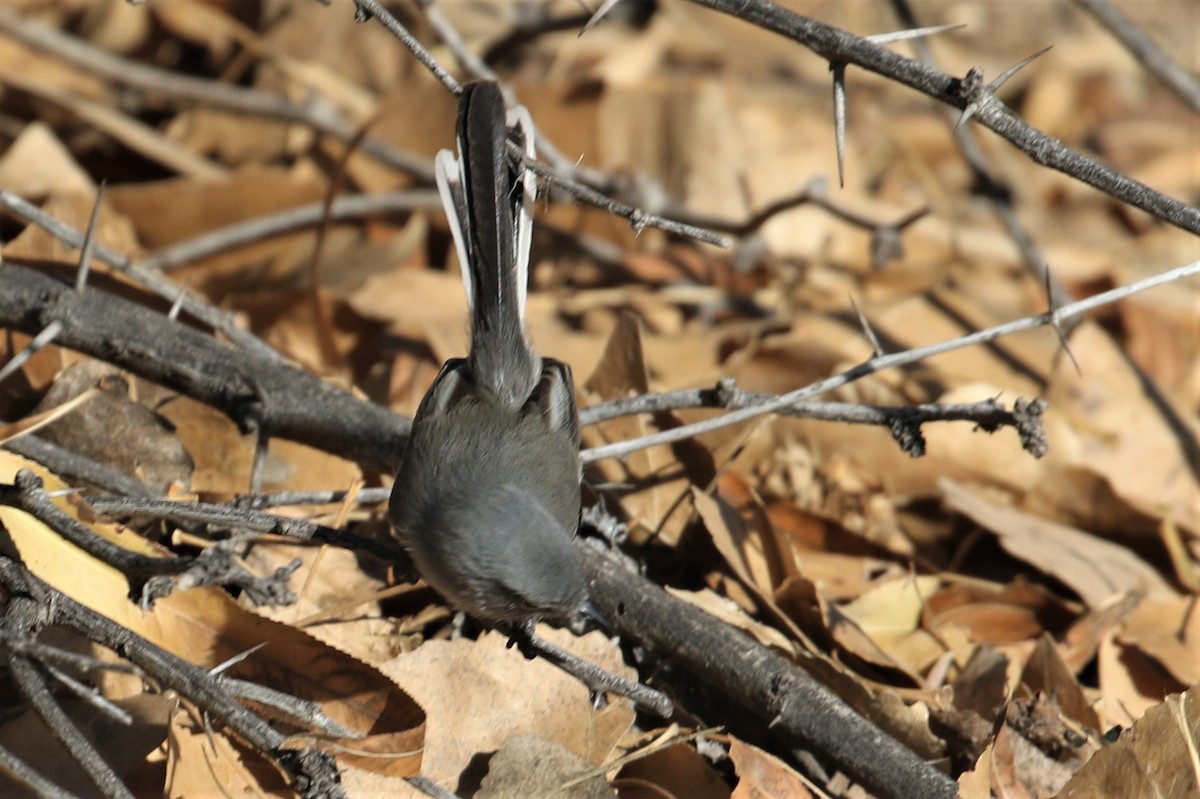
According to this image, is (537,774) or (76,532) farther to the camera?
(537,774)

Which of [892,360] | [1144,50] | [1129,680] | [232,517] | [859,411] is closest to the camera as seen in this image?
[232,517]

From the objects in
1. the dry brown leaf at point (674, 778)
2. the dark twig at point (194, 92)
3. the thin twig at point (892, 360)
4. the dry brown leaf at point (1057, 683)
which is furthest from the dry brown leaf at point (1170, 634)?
the dark twig at point (194, 92)

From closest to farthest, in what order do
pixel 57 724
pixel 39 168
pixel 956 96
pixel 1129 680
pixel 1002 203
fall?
pixel 57 724 → pixel 956 96 → pixel 1129 680 → pixel 39 168 → pixel 1002 203

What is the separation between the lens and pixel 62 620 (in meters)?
2.03

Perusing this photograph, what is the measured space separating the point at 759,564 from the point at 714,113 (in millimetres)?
2565

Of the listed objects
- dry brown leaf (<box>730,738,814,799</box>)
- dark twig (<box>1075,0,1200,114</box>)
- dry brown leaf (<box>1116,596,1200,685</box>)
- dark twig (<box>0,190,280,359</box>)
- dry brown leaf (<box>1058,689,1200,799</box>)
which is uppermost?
dark twig (<box>1075,0,1200,114</box>)

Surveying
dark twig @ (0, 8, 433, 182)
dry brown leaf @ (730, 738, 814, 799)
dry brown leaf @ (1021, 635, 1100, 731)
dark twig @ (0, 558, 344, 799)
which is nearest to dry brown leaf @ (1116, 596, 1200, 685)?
dry brown leaf @ (1021, 635, 1100, 731)

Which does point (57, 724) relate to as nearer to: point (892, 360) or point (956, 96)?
point (892, 360)

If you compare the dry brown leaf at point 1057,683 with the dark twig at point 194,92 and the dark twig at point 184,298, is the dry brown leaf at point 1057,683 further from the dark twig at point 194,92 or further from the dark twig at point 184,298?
the dark twig at point 194,92

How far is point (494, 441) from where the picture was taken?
8.66 ft

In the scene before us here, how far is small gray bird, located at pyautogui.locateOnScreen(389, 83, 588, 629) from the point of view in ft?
7.61

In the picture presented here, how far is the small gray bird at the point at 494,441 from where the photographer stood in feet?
7.61

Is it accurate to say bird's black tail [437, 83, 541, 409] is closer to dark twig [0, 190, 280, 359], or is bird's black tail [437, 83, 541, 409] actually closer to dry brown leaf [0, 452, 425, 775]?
dark twig [0, 190, 280, 359]

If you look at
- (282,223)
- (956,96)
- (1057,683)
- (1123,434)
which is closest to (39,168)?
(282,223)
